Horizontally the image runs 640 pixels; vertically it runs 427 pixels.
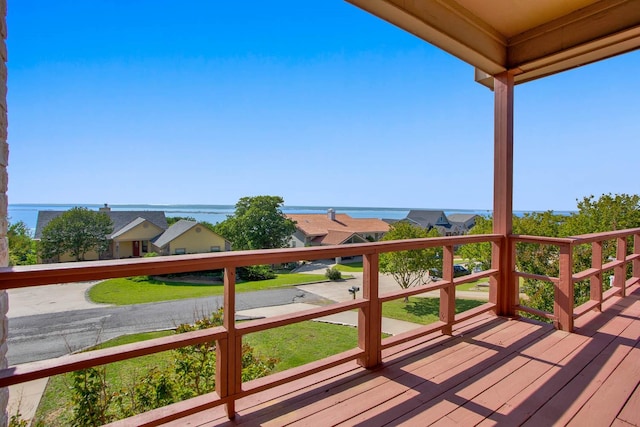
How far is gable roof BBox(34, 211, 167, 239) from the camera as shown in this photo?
43.1 feet

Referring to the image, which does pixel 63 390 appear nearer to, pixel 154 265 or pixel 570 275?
pixel 154 265

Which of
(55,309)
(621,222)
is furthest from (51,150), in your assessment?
(621,222)

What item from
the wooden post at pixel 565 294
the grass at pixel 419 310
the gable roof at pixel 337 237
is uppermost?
the wooden post at pixel 565 294

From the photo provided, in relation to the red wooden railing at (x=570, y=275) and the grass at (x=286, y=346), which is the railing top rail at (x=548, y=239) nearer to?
the red wooden railing at (x=570, y=275)

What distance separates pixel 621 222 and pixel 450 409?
43.5 feet

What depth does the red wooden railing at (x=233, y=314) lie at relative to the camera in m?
1.19

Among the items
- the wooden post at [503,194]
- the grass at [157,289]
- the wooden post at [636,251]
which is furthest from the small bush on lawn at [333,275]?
the wooden post at [503,194]

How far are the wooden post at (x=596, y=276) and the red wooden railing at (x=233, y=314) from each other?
1.72ft

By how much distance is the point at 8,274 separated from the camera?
1094mm

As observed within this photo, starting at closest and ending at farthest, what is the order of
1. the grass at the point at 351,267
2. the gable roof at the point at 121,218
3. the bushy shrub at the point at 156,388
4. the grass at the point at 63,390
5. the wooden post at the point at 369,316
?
the wooden post at the point at 369,316 < the bushy shrub at the point at 156,388 < the grass at the point at 63,390 < the gable roof at the point at 121,218 < the grass at the point at 351,267

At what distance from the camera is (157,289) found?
1709 cm

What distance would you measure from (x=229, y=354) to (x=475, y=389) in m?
1.51

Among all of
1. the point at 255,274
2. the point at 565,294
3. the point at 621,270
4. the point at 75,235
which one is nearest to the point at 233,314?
the point at 565,294

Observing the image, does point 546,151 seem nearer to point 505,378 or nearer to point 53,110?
point 505,378
